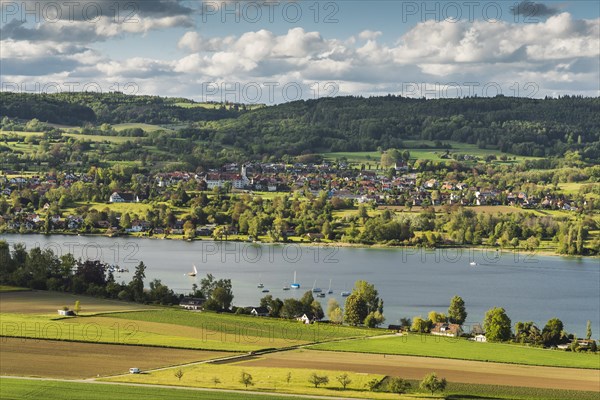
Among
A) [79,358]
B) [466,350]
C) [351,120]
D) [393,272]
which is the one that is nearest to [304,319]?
[466,350]

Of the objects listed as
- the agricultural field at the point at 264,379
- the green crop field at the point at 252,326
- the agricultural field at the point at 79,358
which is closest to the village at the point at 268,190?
the green crop field at the point at 252,326

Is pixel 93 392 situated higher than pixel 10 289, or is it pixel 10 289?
pixel 10 289

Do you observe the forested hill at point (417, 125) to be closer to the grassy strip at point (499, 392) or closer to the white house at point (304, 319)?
the white house at point (304, 319)

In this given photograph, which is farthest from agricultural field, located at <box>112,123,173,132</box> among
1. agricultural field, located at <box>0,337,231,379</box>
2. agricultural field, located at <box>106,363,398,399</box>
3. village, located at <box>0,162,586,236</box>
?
agricultural field, located at <box>106,363,398,399</box>

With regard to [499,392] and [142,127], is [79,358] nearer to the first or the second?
[499,392]

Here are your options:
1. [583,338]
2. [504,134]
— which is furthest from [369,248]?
[504,134]

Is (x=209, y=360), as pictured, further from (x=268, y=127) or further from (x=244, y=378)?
(x=268, y=127)

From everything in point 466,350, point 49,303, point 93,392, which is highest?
point 49,303
